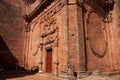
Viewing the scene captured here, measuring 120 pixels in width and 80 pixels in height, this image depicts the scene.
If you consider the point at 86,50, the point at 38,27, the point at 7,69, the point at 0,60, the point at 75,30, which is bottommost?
the point at 7,69

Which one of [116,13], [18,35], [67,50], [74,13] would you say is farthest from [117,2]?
[18,35]

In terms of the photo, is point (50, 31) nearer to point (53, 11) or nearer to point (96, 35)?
point (53, 11)

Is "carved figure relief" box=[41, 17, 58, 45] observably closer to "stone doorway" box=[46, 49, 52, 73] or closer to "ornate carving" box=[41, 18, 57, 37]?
"ornate carving" box=[41, 18, 57, 37]

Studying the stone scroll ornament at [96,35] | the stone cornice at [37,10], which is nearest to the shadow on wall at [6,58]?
the stone cornice at [37,10]

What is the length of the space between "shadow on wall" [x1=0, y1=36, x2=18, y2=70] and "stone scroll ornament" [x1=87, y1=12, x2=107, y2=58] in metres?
8.02

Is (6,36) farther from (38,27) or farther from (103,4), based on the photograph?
(103,4)

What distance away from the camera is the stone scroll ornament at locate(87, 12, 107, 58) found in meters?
8.93

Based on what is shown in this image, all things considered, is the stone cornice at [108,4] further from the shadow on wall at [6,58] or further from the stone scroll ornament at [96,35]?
the shadow on wall at [6,58]

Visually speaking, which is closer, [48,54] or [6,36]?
[48,54]

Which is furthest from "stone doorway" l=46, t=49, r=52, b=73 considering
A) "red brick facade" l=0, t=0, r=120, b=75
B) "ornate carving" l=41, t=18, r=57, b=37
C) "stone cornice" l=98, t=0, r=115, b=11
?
"stone cornice" l=98, t=0, r=115, b=11

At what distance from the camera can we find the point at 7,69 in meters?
12.4

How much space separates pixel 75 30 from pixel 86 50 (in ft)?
4.70

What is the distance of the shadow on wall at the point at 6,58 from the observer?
40.6 ft

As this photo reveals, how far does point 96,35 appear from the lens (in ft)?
31.3
